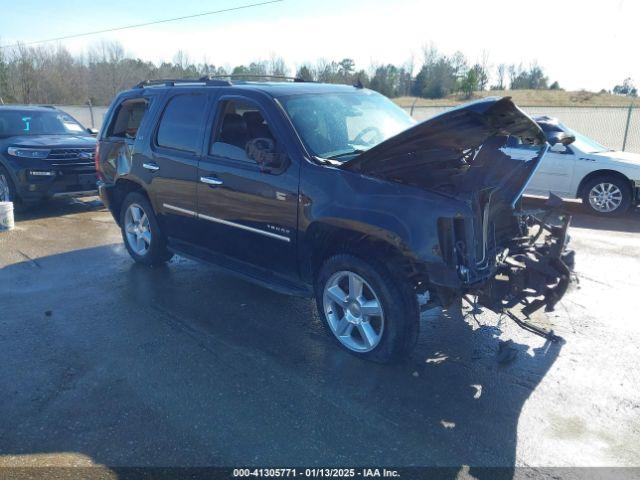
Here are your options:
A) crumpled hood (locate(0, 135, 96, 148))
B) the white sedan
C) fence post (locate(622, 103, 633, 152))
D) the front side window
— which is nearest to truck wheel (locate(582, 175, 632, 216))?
the white sedan

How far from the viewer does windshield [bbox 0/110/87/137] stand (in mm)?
9867

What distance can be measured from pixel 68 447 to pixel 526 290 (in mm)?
3122

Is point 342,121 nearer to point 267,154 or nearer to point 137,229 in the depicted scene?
point 267,154

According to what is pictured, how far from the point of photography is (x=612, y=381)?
3695 millimetres

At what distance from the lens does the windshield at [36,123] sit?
987cm

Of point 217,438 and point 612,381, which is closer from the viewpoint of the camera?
point 217,438

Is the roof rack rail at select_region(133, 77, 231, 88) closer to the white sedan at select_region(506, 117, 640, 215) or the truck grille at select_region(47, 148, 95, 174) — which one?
the truck grille at select_region(47, 148, 95, 174)

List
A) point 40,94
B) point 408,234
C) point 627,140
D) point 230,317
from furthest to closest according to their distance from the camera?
point 40,94, point 627,140, point 230,317, point 408,234

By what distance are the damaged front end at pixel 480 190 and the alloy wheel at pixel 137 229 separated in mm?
3146

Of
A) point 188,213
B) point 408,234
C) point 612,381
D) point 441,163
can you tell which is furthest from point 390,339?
point 188,213

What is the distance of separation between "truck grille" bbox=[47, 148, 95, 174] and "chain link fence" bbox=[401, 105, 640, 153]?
921cm

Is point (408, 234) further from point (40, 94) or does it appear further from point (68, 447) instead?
point (40, 94)

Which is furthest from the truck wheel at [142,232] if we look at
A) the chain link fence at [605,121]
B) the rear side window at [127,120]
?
the chain link fence at [605,121]

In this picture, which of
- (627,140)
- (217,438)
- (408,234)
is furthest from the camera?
(627,140)
